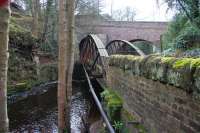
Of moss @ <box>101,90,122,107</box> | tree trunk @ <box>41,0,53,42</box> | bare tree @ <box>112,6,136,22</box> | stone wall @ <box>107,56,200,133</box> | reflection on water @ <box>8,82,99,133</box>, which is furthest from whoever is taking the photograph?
bare tree @ <box>112,6,136,22</box>

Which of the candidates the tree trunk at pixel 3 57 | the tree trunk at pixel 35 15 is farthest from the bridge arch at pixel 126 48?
the tree trunk at pixel 3 57

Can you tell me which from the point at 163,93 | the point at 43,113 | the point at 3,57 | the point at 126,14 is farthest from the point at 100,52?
the point at 126,14

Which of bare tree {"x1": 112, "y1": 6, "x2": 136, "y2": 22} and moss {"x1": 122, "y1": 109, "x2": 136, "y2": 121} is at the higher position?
bare tree {"x1": 112, "y1": 6, "x2": 136, "y2": 22}

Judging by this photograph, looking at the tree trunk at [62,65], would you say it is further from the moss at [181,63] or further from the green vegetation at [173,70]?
the moss at [181,63]

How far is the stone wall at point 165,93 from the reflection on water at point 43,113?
4194 mm

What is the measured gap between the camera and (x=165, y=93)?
3.76 metres

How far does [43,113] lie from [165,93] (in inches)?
339

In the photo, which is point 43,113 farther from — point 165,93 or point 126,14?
point 126,14

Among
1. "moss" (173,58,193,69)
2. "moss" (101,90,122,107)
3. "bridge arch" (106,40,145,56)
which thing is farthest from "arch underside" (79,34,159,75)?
"moss" (173,58,193,69)

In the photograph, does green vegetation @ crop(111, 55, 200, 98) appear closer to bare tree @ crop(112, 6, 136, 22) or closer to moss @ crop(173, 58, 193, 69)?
moss @ crop(173, 58, 193, 69)

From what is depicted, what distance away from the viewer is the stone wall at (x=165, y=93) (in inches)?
119

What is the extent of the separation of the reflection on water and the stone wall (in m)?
4.19

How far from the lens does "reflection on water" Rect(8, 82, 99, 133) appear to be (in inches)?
379

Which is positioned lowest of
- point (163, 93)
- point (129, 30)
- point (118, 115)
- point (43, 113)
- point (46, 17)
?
point (43, 113)
